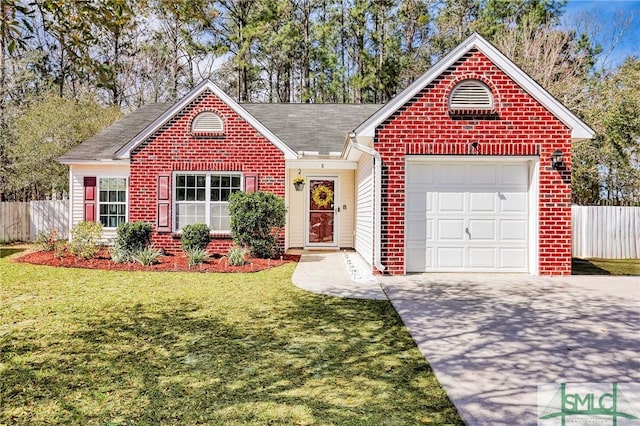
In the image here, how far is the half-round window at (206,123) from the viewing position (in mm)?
11812

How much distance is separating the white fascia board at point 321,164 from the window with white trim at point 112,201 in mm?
5430

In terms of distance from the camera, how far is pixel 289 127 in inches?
583

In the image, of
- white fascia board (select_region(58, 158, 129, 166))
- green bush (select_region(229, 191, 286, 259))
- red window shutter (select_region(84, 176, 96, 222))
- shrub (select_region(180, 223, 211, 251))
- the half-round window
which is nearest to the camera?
green bush (select_region(229, 191, 286, 259))

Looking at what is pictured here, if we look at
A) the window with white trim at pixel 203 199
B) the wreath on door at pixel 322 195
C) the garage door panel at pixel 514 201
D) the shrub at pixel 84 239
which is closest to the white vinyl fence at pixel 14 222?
the shrub at pixel 84 239

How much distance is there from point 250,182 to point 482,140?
6289mm

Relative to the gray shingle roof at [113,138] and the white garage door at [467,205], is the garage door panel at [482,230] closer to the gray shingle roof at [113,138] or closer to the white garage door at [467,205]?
the white garage door at [467,205]

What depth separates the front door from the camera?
13.6m

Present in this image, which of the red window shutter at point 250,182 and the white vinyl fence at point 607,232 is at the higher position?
the red window shutter at point 250,182

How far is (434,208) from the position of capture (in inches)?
351

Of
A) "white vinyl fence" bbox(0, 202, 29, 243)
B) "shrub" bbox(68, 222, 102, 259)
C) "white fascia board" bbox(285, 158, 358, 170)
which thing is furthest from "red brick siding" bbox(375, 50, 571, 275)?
"white vinyl fence" bbox(0, 202, 29, 243)

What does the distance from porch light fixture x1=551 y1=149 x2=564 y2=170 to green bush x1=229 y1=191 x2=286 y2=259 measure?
20.8 feet

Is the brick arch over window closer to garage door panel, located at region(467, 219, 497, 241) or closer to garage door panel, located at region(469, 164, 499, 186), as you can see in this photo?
garage door panel, located at region(469, 164, 499, 186)

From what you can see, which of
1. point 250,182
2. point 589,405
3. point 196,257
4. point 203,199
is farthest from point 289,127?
point 589,405

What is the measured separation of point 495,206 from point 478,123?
1.83 metres
